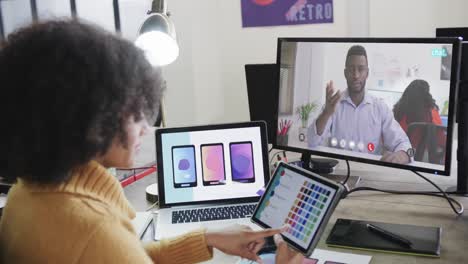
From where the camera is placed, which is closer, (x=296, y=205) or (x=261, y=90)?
(x=296, y=205)

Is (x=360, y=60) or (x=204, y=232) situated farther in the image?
(x=360, y=60)

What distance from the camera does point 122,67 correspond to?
85cm

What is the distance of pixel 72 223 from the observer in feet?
2.65

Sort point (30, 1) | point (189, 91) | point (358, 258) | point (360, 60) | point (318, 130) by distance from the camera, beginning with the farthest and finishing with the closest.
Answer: point (189, 91) < point (30, 1) < point (318, 130) < point (360, 60) < point (358, 258)

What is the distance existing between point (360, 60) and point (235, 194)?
524mm

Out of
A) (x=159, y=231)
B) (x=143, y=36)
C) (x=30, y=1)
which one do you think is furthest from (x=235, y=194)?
(x=30, y=1)

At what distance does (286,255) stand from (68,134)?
52 cm

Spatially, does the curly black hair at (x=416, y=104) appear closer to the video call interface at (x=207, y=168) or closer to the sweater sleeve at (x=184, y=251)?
the video call interface at (x=207, y=168)

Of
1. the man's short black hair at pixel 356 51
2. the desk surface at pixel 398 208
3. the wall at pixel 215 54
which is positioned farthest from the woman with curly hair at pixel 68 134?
the wall at pixel 215 54

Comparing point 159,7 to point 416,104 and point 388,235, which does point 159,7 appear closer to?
point 416,104

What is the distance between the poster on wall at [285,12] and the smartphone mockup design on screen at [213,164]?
2065 millimetres

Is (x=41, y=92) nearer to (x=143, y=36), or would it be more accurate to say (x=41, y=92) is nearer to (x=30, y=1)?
(x=143, y=36)

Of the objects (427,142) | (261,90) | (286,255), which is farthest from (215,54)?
(286,255)

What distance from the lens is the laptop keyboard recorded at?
4.78 feet
